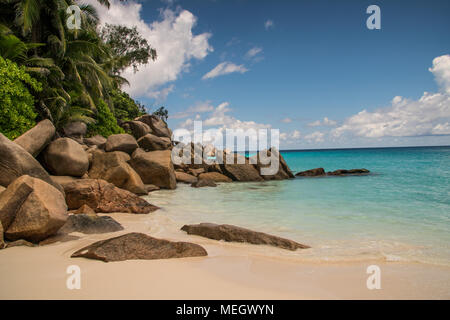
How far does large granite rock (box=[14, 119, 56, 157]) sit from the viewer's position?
7.35 meters

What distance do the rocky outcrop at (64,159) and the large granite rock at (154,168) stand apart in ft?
10.2

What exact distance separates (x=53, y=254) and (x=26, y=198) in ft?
3.17

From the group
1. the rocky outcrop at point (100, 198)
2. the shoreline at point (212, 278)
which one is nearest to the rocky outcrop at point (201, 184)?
the rocky outcrop at point (100, 198)

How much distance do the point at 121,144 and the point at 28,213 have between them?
8.87m

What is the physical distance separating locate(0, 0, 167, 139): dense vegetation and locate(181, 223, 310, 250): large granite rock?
818 cm

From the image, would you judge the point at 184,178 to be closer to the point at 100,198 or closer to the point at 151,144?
the point at 151,144

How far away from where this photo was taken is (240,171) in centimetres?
1653

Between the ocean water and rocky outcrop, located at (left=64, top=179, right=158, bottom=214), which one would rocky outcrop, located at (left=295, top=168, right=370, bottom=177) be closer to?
the ocean water

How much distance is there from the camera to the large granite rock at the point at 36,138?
7348 millimetres

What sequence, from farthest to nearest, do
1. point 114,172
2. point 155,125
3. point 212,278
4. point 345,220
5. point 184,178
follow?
point 155,125 → point 184,178 → point 114,172 → point 345,220 → point 212,278

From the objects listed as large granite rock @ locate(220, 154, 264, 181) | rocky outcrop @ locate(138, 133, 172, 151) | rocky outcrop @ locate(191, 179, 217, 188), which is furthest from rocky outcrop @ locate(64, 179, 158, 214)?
rocky outcrop @ locate(138, 133, 172, 151)

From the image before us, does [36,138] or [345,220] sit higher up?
[36,138]

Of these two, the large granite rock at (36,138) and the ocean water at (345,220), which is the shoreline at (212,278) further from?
the large granite rock at (36,138)

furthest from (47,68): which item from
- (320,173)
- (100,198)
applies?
(320,173)
